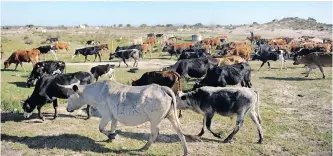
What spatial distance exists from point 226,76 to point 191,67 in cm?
244

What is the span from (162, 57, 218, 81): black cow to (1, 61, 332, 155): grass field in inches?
121

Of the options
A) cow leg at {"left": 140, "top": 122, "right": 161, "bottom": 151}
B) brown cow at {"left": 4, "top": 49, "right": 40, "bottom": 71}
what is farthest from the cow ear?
brown cow at {"left": 4, "top": 49, "right": 40, "bottom": 71}

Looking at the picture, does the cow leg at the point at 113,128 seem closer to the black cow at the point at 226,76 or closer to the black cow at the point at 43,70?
the black cow at the point at 226,76

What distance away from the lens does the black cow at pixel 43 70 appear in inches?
707

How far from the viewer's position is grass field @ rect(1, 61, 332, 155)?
9.35 meters

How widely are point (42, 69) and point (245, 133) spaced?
38.3ft

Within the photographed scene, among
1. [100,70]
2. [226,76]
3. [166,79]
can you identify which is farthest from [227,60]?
[166,79]

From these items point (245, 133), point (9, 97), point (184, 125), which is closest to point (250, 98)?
point (245, 133)

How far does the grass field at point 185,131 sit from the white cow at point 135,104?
2.28 ft

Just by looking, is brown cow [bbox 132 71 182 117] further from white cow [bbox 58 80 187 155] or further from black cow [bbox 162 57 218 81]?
white cow [bbox 58 80 187 155]

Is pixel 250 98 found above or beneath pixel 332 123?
above

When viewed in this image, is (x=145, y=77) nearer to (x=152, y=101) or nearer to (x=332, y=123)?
(x=152, y=101)

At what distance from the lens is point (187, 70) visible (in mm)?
16812

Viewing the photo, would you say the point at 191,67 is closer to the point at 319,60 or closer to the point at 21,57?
the point at 319,60
